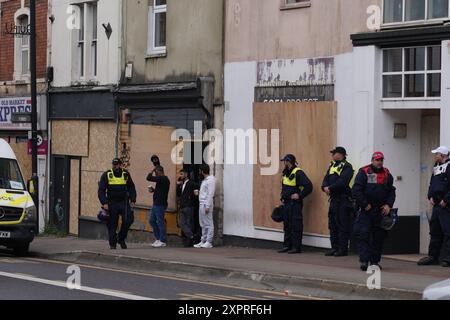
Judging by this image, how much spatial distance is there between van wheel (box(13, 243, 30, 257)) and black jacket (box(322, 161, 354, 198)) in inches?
261

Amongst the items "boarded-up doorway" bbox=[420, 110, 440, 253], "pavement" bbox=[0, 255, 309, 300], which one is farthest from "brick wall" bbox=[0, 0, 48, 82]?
"boarded-up doorway" bbox=[420, 110, 440, 253]

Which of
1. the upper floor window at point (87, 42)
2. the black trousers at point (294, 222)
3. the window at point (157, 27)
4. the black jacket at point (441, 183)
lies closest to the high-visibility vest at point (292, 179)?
the black trousers at point (294, 222)

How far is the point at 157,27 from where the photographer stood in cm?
2489

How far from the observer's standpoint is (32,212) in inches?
845

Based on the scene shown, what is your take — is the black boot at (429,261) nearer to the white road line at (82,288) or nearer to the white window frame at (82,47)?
the white road line at (82,288)

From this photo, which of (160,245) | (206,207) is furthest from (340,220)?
(160,245)

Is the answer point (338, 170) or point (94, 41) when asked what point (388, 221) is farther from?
point (94, 41)

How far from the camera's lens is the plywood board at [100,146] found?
26203 mm

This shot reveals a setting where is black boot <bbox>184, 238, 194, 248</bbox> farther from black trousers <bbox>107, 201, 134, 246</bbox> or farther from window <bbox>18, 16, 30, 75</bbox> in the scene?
window <bbox>18, 16, 30, 75</bbox>

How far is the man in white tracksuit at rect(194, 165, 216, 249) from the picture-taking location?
856 inches

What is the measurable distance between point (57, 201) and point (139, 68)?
213 inches

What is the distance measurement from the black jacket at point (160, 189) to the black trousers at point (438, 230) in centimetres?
675

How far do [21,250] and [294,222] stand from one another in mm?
5996
